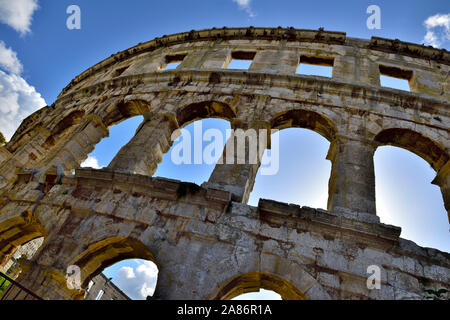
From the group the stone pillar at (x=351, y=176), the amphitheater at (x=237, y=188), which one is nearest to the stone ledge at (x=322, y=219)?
the amphitheater at (x=237, y=188)

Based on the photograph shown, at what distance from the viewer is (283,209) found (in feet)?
16.5

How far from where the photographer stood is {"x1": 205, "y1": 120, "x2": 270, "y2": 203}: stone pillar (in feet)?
19.0

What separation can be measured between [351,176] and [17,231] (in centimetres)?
690

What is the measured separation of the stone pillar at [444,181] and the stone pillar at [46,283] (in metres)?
7.21

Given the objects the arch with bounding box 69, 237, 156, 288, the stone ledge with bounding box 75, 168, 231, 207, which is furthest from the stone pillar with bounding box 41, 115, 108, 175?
the arch with bounding box 69, 237, 156, 288

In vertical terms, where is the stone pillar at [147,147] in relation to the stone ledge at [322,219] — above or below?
above

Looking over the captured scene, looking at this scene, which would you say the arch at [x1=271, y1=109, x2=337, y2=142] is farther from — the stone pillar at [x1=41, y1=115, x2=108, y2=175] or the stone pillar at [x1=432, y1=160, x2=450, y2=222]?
the stone pillar at [x1=41, y1=115, x2=108, y2=175]

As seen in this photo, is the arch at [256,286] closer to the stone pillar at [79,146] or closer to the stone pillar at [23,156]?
the stone pillar at [79,146]

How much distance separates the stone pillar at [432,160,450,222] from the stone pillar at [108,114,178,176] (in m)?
6.23

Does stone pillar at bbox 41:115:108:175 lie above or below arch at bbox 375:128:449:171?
below

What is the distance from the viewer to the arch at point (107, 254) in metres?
5.10
